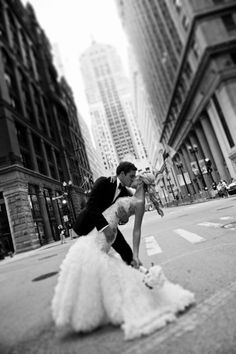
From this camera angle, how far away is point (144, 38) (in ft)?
310

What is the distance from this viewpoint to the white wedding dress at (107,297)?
2.73 metres

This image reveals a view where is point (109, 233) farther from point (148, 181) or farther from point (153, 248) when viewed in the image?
point (153, 248)

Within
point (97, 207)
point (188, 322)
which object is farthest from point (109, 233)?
point (188, 322)

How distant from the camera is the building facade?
27.5 m

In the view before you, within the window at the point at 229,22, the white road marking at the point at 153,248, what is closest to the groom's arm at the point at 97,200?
the white road marking at the point at 153,248

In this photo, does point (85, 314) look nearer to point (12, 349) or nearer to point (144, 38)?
point (12, 349)

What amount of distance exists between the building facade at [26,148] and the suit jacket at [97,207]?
20.8 m

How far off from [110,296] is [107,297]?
0.04 meters

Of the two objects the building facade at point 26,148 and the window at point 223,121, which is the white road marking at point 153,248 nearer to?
the building facade at point 26,148

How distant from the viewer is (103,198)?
3.77 metres

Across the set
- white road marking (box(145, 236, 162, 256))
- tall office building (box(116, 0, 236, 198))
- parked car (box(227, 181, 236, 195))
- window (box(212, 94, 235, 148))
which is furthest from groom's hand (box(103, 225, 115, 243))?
window (box(212, 94, 235, 148))

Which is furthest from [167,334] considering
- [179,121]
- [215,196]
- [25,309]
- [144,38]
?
[144,38]

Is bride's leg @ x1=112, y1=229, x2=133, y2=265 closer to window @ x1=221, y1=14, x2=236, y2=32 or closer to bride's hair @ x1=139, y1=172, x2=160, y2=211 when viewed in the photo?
bride's hair @ x1=139, y1=172, x2=160, y2=211

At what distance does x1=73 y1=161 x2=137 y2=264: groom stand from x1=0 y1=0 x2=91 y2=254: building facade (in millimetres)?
20740
